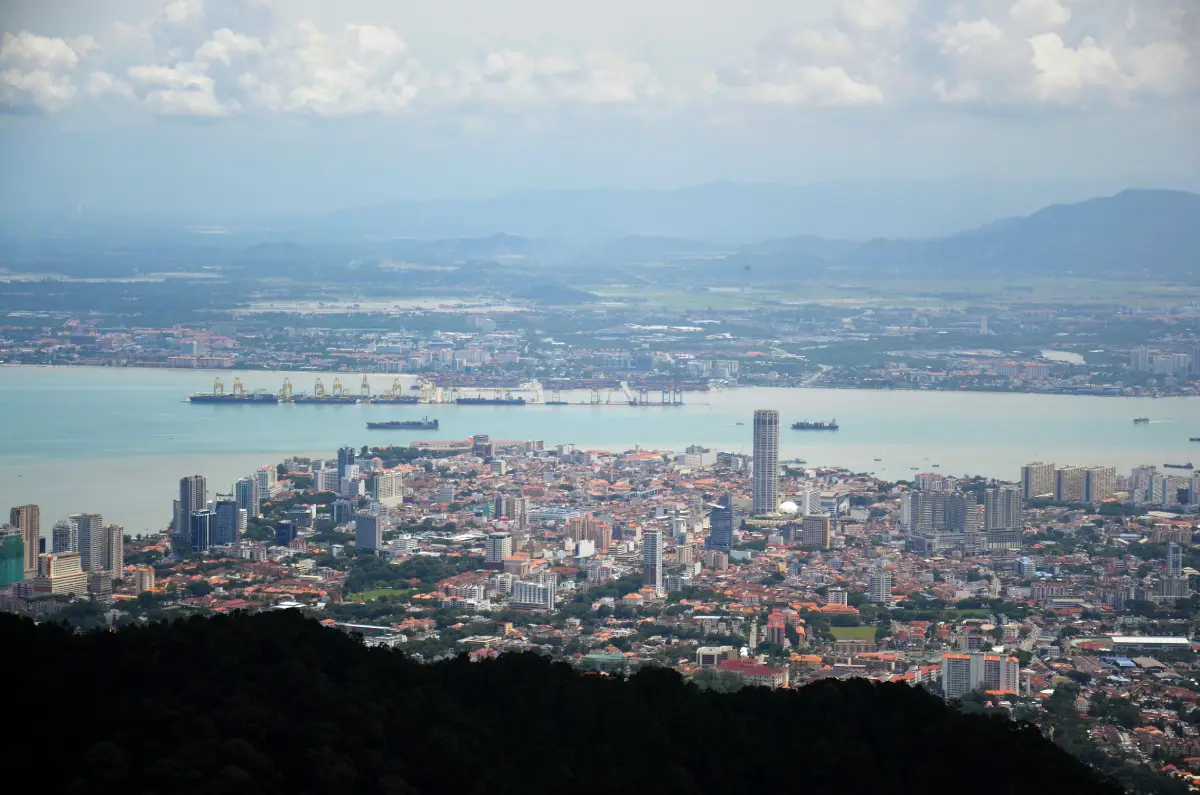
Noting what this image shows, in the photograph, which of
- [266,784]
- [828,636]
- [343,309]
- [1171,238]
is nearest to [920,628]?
[828,636]

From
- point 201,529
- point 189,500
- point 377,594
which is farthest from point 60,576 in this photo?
point 189,500

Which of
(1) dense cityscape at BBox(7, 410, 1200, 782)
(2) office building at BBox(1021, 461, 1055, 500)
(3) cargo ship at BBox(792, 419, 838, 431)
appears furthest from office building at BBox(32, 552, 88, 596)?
(3) cargo ship at BBox(792, 419, 838, 431)

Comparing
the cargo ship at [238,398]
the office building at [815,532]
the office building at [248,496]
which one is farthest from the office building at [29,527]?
the cargo ship at [238,398]

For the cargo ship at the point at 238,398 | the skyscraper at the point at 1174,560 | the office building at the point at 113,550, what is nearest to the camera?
the office building at the point at 113,550

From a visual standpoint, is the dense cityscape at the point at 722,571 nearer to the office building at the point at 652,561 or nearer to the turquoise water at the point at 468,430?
the office building at the point at 652,561

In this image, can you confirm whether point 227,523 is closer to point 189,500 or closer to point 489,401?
point 189,500
